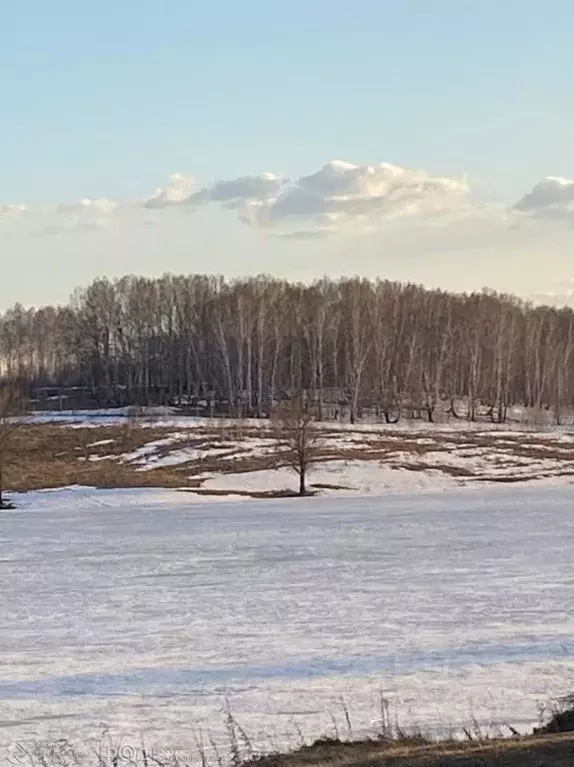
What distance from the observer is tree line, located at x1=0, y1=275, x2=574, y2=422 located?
7969 centimetres

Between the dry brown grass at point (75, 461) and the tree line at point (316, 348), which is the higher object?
the tree line at point (316, 348)

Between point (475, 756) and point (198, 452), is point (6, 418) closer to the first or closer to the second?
point (198, 452)

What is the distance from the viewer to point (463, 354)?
86125 mm

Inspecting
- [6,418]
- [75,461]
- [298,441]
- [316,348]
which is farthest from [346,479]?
[316,348]

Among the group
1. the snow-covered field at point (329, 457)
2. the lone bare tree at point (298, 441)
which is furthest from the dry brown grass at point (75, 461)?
the lone bare tree at point (298, 441)

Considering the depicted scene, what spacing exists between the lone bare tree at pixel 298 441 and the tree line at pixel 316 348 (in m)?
16.8

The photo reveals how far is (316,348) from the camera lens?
79.9 metres

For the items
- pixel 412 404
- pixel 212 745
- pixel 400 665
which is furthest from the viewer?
pixel 412 404

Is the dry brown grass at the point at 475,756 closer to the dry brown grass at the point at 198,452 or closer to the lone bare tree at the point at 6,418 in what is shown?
the lone bare tree at the point at 6,418

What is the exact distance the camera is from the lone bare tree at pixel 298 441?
4931cm

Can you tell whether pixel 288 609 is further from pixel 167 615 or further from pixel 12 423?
pixel 12 423

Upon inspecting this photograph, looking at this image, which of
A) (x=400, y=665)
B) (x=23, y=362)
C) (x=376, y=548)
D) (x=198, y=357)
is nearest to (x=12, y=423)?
(x=376, y=548)

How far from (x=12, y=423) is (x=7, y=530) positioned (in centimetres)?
1845

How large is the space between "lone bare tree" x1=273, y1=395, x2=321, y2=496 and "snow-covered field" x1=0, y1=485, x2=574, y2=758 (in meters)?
15.5
